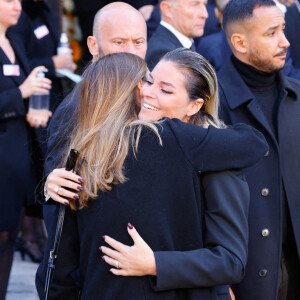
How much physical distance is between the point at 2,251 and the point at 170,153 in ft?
8.89

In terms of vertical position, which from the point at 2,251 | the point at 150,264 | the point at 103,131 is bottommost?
the point at 2,251

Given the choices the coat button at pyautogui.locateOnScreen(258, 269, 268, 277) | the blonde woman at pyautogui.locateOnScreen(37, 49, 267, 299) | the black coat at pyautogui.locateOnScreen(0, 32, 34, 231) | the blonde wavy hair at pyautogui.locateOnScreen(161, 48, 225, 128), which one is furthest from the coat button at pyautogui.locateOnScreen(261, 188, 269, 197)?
the black coat at pyautogui.locateOnScreen(0, 32, 34, 231)

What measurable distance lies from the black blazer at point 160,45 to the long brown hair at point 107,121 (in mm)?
1744

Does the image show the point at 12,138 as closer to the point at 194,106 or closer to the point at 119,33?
the point at 119,33

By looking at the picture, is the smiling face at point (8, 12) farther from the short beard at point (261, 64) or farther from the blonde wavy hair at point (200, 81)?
the blonde wavy hair at point (200, 81)

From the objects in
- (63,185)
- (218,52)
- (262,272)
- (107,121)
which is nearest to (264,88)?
(262,272)

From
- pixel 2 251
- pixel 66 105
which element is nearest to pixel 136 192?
pixel 66 105

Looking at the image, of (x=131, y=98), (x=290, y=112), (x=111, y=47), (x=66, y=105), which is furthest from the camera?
(x=111, y=47)

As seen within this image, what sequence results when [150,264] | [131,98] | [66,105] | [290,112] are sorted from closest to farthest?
[150,264] < [131,98] < [66,105] < [290,112]

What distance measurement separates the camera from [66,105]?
3.40 meters

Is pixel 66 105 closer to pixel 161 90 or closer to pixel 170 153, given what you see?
pixel 161 90

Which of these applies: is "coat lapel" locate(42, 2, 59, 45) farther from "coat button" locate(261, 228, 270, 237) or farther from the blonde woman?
the blonde woman

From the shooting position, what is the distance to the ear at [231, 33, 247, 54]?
388 cm

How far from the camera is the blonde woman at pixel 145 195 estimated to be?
2.54 meters
